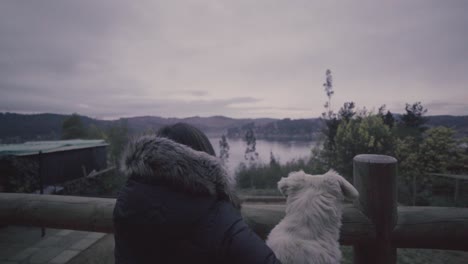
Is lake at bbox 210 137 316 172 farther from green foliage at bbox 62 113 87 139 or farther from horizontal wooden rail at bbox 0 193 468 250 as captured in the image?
green foliage at bbox 62 113 87 139

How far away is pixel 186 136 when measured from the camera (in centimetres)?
133

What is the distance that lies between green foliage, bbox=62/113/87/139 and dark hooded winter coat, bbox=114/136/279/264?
20876mm

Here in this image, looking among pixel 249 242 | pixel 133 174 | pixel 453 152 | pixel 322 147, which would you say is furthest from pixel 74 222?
pixel 453 152

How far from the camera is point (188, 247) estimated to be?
102cm

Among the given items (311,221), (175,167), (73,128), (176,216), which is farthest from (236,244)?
(73,128)

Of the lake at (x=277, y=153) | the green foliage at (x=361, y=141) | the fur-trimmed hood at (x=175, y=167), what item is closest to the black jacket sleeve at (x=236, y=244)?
the fur-trimmed hood at (x=175, y=167)

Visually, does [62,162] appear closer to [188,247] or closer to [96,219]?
[96,219]

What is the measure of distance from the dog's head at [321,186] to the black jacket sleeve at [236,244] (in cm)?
88

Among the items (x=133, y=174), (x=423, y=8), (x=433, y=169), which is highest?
(x=423, y=8)

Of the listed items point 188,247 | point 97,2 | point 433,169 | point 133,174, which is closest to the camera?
point 188,247

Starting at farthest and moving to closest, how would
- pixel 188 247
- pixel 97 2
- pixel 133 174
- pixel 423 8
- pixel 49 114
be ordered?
pixel 49 114 → pixel 97 2 → pixel 423 8 → pixel 133 174 → pixel 188 247

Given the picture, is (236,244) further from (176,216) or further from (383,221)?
(383,221)

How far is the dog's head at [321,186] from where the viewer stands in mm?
1741

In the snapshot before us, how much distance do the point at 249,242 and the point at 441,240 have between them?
4.79 feet
